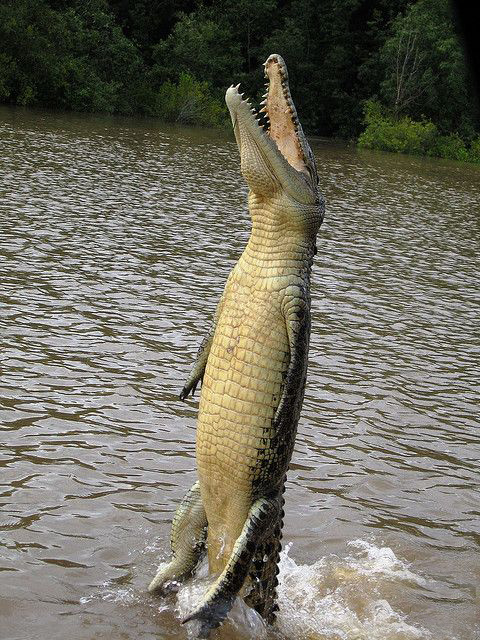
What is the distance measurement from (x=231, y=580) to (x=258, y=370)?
3.24 ft

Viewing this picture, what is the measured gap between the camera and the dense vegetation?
42.2 m

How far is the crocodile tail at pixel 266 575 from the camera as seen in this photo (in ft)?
14.6

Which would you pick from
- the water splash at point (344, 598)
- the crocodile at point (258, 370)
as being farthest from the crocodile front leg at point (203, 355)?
the water splash at point (344, 598)

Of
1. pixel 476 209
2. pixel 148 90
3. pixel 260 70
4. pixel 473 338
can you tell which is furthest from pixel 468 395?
pixel 260 70

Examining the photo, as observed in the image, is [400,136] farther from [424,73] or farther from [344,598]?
[344,598]

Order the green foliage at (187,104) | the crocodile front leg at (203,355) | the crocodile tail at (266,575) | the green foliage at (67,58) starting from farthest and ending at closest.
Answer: the green foliage at (187,104), the green foliage at (67,58), the crocodile front leg at (203,355), the crocodile tail at (266,575)

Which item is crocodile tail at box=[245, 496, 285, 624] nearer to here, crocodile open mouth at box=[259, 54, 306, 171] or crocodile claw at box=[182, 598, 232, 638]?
crocodile claw at box=[182, 598, 232, 638]

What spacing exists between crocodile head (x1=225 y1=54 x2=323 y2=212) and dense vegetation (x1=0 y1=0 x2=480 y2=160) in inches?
1426

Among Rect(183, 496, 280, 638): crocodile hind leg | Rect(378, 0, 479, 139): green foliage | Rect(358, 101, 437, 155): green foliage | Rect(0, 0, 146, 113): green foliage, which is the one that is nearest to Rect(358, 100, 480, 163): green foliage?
Rect(358, 101, 437, 155): green foliage

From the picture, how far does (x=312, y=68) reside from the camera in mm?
58969

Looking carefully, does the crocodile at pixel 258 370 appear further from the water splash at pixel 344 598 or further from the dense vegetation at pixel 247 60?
the dense vegetation at pixel 247 60

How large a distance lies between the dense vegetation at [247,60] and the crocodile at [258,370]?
36340mm

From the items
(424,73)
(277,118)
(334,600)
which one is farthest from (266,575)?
(424,73)

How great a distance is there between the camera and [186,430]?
729cm
